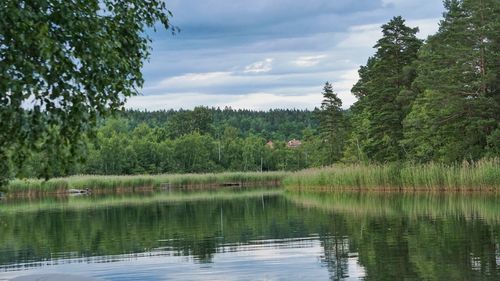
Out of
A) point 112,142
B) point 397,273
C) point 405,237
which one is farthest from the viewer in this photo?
point 112,142

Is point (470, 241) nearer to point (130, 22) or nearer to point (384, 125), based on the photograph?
point (130, 22)

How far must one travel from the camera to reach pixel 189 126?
480 ft

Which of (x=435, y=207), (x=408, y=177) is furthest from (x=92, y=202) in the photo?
(x=435, y=207)

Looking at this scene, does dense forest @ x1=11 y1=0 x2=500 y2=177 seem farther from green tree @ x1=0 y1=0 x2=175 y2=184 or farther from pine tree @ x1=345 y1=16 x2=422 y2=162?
green tree @ x1=0 y1=0 x2=175 y2=184

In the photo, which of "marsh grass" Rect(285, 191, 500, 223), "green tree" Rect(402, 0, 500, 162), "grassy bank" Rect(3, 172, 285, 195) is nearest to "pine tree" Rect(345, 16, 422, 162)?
"green tree" Rect(402, 0, 500, 162)

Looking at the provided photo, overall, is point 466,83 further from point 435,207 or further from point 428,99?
point 435,207

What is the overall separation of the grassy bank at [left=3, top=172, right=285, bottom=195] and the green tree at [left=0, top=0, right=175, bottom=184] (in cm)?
5650

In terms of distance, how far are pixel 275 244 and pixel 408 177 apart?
2626 centimetres

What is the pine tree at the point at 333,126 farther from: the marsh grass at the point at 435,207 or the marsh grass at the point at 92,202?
the marsh grass at the point at 435,207

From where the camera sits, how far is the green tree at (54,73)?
6871 millimetres

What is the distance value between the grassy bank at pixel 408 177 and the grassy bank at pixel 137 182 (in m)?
23.4

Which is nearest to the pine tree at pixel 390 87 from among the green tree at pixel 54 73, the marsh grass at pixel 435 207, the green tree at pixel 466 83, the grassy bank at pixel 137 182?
the green tree at pixel 466 83

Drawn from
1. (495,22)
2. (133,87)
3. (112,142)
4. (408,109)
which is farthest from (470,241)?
(112,142)

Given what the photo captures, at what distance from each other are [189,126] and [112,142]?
138ft
